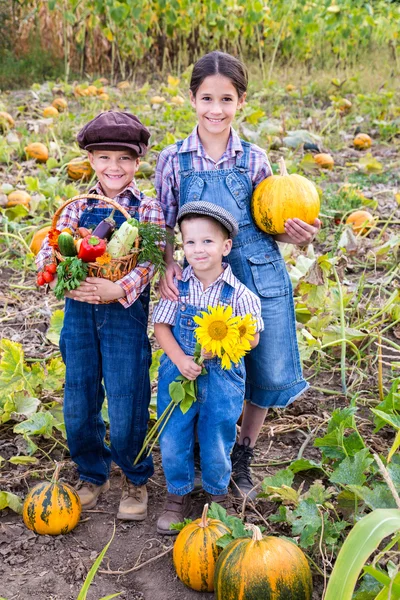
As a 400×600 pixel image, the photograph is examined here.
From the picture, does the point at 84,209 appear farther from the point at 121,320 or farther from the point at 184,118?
the point at 184,118

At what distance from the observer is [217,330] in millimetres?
2402

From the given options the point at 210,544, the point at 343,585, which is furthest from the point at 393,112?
the point at 343,585

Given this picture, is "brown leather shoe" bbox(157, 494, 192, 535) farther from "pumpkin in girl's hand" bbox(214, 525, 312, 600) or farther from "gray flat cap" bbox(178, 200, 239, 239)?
"gray flat cap" bbox(178, 200, 239, 239)

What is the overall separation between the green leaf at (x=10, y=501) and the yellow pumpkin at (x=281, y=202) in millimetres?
1441

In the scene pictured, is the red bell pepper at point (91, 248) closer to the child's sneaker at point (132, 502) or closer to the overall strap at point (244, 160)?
the overall strap at point (244, 160)

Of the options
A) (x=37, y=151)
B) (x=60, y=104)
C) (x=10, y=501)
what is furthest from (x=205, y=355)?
(x=60, y=104)

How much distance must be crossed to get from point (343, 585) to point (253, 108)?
6915 mm

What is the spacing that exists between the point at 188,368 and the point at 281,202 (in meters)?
0.73

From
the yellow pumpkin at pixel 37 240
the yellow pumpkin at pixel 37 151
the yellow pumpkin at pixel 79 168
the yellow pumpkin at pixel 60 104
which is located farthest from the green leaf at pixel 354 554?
the yellow pumpkin at pixel 60 104

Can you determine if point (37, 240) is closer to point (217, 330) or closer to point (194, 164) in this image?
point (194, 164)

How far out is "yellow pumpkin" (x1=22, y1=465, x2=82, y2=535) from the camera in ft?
8.75

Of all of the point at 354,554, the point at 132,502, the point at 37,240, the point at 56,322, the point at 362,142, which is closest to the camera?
the point at 354,554

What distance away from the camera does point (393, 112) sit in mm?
8594

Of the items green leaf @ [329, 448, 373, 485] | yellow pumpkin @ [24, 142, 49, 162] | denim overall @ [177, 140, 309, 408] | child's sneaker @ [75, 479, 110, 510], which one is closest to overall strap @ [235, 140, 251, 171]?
denim overall @ [177, 140, 309, 408]
